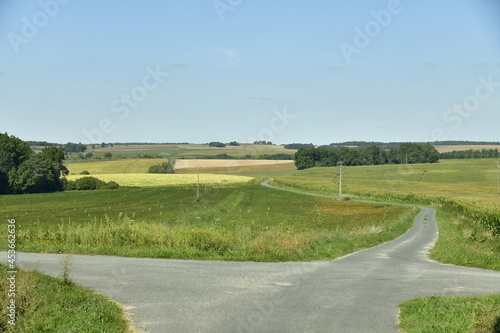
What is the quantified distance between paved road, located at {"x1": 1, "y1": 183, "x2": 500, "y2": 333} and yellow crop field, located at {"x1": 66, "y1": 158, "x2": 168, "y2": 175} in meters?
126

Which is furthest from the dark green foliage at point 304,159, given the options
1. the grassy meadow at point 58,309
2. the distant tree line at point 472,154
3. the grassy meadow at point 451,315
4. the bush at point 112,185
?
the grassy meadow at point 58,309

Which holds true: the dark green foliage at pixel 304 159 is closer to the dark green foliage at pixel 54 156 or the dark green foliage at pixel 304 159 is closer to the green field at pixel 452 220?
the green field at pixel 452 220

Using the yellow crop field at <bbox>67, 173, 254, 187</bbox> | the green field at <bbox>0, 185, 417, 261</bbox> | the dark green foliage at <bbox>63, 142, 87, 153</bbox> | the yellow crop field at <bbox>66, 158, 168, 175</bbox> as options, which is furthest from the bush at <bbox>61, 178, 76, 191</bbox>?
the dark green foliage at <bbox>63, 142, 87, 153</bbox>

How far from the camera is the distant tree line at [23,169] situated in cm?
10006

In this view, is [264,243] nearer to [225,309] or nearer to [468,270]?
[468,270]

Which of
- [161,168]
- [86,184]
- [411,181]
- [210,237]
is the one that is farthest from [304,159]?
[210,237]

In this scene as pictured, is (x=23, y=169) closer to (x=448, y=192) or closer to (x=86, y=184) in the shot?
(x=86, y=184)

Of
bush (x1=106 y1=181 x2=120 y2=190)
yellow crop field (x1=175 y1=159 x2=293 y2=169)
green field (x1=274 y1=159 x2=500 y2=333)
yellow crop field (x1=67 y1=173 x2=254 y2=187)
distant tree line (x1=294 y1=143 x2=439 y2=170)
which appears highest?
distant tree line (x1=294 y1=143 x2=439 y2=170)

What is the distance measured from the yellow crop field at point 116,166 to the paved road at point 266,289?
126 metres

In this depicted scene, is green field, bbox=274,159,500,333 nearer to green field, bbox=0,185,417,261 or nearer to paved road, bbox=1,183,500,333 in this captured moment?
paved road, bbox=1,183,500,333

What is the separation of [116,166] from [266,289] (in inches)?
5566

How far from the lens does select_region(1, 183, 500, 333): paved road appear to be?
10.4 m

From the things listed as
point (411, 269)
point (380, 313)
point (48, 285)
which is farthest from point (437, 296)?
point (48, 285)

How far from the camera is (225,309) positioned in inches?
442
